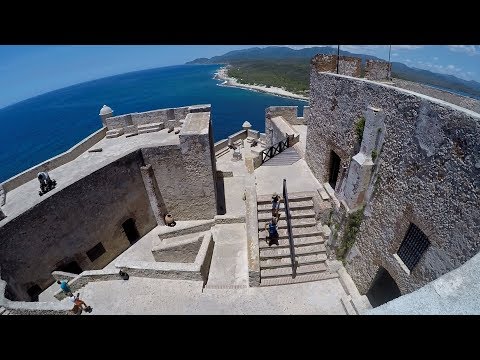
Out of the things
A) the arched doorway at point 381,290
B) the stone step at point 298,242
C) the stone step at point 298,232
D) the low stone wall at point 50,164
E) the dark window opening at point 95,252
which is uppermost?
the low stone wall at point 50,164

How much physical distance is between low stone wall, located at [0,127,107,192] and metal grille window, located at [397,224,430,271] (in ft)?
60.0

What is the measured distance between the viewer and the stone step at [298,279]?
10.7m

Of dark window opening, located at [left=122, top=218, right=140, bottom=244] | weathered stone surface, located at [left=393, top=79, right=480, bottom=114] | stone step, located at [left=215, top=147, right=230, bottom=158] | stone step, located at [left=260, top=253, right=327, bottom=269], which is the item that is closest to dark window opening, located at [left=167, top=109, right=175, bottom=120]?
stone step, located at [left=215, top=147, right=230, bottom=158]

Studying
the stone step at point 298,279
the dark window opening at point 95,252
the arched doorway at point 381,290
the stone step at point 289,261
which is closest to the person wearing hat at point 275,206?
the stone step at point 289,261

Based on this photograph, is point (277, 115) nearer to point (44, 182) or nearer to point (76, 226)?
point (76, 226)

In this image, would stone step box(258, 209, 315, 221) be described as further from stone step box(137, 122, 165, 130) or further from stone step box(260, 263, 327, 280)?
stone step box(137, 122, 165, 130)

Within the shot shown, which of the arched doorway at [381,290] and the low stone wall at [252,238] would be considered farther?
the low stone wall at [252,238]

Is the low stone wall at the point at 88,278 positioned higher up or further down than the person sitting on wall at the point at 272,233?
further down

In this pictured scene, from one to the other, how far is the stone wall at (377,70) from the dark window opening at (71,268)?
19720 mm

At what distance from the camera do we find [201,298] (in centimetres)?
998

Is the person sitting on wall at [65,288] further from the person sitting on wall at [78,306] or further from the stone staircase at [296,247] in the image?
the stone staircase at [296,247]

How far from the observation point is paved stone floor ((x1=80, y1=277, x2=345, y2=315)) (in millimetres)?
9664

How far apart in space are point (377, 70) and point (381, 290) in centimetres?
1312
